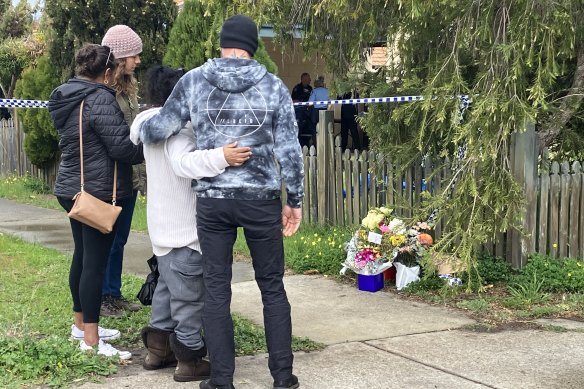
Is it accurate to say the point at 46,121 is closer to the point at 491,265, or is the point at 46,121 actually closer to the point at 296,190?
the point at 491,265

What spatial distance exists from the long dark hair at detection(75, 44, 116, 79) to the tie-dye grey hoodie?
32.9 inches

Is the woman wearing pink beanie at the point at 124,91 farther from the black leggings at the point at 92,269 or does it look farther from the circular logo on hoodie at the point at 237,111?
the circular logo on hoodie at the point at 237,111

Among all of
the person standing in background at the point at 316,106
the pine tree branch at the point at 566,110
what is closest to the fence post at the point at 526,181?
the pine tree branch at the point at 566,110

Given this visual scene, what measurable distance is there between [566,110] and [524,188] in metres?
0.80

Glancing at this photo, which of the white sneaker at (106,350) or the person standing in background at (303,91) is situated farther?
the person standing in background at (303,91)

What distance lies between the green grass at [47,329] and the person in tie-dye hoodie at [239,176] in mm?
748

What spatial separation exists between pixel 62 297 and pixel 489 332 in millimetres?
3090

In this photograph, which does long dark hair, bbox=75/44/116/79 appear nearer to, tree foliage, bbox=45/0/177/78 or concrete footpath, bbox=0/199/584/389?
concrete footpath, bbox=0/199/584/389

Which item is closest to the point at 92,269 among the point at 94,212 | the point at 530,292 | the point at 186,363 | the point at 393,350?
the point at 94,212

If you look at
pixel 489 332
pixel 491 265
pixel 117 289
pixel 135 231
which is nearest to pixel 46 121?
pixel 135 231

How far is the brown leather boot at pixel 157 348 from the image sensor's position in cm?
427

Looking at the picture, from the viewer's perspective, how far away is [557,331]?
519 cm

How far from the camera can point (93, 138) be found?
441 centimetres

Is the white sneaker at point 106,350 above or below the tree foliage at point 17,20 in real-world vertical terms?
below
